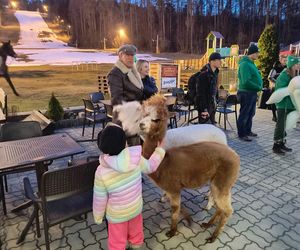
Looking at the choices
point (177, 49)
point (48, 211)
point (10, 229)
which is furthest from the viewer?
point (177, 49)

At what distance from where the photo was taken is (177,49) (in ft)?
36.4

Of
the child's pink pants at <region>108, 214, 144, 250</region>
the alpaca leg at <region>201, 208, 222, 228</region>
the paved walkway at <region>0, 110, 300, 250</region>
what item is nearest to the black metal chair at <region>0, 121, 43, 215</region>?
the paved walkway at <region>0, 110, 300, 250</region>

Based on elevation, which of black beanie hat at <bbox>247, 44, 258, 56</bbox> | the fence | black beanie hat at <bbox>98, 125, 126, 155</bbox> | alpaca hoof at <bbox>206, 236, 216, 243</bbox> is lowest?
alpaca hoof at <bbox>206, 236, 216, 243</bbox>

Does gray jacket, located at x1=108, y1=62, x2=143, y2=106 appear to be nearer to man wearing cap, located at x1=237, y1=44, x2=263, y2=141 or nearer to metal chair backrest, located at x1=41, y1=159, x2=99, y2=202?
metal chair backrest, located at x1=41, y1=159, x2=99, y2=202

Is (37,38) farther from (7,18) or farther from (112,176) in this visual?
(112,176)

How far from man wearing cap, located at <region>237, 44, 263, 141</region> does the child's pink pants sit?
12.3ft

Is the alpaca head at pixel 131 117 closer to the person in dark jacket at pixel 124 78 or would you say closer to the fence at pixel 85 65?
the person in dark jacket at pixel 124 78

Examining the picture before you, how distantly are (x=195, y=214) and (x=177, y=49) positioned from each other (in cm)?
945

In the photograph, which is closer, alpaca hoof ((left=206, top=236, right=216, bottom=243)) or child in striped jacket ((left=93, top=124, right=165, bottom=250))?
child in striped jacket ((left=93, top=124, right=165, bottom=250))

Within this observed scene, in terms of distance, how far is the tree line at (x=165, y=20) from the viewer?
316 inches

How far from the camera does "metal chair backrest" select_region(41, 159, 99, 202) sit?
5.66 ft

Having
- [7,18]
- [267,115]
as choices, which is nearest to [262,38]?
[267,115]

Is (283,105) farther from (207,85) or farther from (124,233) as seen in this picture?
(124,233)

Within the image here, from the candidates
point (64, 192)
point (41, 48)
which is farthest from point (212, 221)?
point (41, 48)
